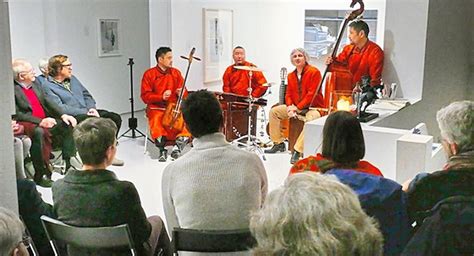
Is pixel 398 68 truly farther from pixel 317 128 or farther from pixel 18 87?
pixel 18 87

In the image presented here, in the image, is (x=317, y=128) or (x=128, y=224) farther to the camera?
(x=317, y=128)

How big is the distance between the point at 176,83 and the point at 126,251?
13.5 ft

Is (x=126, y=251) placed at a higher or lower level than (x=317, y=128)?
lower

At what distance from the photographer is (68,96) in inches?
219

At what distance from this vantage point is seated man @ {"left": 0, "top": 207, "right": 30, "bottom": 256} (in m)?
1.65

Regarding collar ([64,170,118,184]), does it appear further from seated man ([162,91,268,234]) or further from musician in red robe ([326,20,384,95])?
musician in red robe ([326,20,384,95])

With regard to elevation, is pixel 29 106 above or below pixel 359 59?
below

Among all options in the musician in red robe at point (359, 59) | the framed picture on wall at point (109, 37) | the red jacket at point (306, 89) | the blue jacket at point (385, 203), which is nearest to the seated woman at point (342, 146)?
the blue jacket at point (385, 203)

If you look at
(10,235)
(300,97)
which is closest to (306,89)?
(300,97)

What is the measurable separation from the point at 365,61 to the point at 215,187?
3389 millimetres

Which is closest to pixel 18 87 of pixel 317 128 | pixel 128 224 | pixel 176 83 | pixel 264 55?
pixel 176 83

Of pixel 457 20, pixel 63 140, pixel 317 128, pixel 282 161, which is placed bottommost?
pixel 282 161

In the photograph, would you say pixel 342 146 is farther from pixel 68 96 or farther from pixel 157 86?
pixel 157 86

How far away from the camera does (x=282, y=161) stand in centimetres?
624
